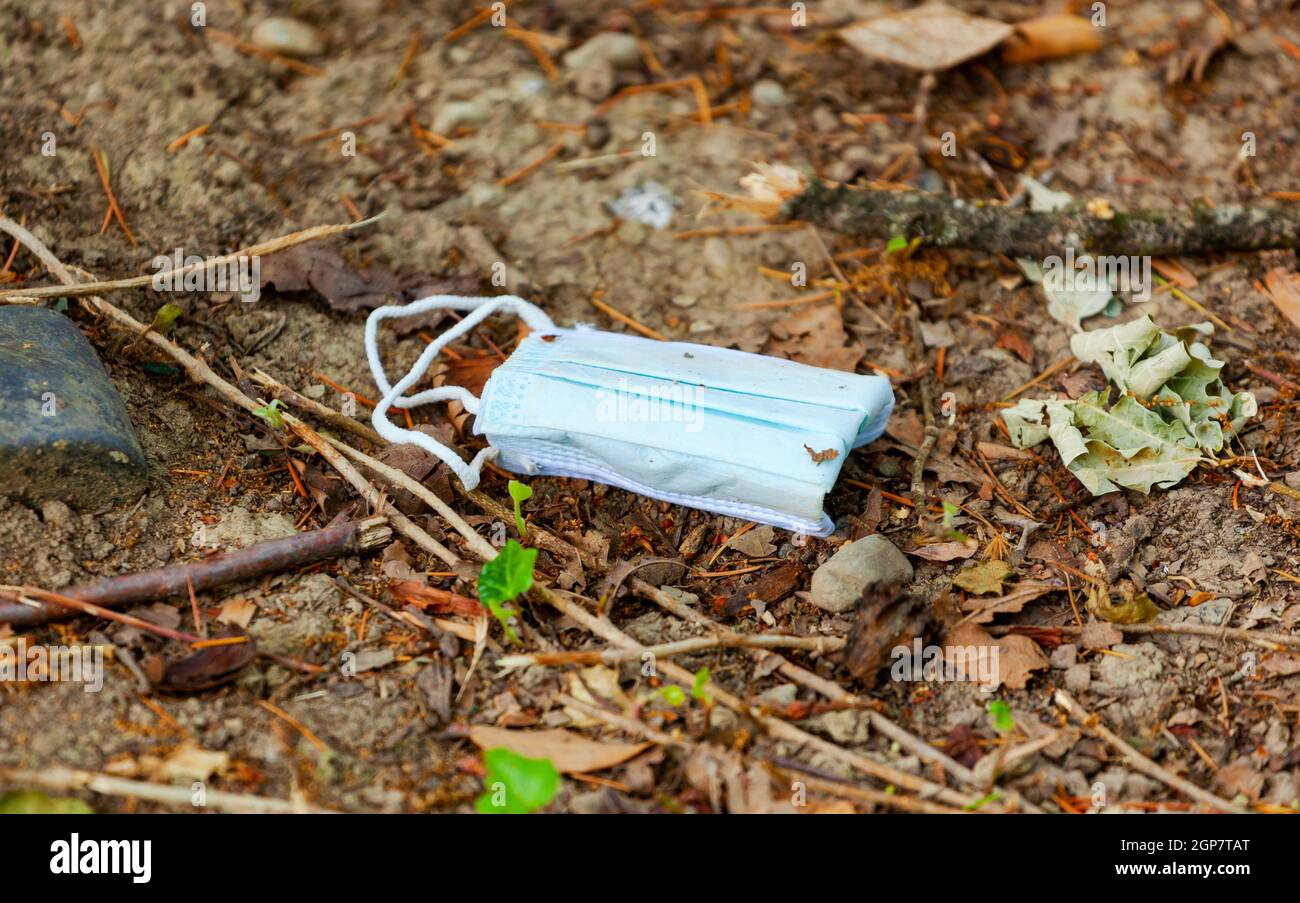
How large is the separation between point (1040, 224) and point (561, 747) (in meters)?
2.16

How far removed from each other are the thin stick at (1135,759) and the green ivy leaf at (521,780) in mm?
1102

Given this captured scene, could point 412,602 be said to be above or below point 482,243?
below

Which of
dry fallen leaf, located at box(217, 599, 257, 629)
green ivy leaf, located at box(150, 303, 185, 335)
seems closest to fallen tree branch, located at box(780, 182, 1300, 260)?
green ivy leaf, located at box(150, 303, 185, 335)

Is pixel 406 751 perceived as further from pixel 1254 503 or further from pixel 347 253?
pixel 1254 503

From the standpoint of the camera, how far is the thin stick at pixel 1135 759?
2240 millimetres

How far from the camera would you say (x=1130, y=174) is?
3.75 metres

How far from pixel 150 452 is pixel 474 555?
0.84m

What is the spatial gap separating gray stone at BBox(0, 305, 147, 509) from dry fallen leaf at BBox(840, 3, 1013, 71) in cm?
281

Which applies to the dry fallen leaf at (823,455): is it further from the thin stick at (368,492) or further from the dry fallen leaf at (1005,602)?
the thin stick at (368,492)

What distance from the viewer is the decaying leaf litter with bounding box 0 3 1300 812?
2293 mm

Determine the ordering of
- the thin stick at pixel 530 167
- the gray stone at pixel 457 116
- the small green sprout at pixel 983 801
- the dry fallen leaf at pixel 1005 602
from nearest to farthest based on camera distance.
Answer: the small green sprout at pixel 983 801 < the dry fallen leaf at pixel 1005 602 < the thin stick at pixel 530 167 < the gray stone at pixel 457 116
